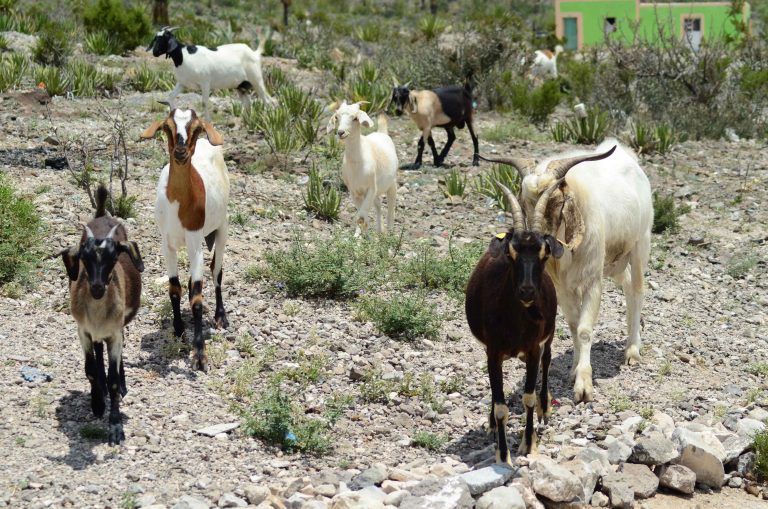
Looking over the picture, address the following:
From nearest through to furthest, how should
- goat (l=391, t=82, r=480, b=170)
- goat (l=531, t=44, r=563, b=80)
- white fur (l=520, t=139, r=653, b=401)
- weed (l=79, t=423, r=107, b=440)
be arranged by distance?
weed (l=79, t=423, r=107, b=440) < white fur (l=520, t=139, r=653, b=401) < goat (l=391, t=82, r=480, b=170) < goat (l=531, t=44, r=563, b=80)

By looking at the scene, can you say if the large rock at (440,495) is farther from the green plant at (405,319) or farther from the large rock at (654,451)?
the green plant at (405,319)

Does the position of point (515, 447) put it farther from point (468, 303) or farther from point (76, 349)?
point (76, 349)

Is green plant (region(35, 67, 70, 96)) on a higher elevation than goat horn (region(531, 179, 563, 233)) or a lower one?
higher

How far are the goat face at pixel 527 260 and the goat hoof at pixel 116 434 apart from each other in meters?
2.61

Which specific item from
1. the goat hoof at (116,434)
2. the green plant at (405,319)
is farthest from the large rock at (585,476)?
the goat hoof at (116,434)

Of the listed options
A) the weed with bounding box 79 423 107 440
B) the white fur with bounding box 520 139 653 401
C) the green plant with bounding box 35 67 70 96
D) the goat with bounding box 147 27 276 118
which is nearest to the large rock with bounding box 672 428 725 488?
the white fur with bounding box 520 139 653 401

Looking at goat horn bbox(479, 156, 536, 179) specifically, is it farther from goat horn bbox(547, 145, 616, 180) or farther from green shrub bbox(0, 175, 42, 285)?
green shrub bbox(0, 175, 42, 285)

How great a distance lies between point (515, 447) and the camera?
689 cm

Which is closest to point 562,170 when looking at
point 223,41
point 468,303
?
point 468,303

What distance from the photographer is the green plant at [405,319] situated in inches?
344

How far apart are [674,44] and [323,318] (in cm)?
1525

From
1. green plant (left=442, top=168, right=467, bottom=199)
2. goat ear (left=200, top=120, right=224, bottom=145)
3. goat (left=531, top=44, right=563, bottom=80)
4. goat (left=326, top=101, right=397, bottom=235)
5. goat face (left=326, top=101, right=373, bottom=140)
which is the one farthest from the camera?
goat (left=531, top=44, right=563, bottom=80)

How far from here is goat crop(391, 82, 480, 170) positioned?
1566 centimetres

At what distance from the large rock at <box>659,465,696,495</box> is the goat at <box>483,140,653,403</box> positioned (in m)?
1.08
